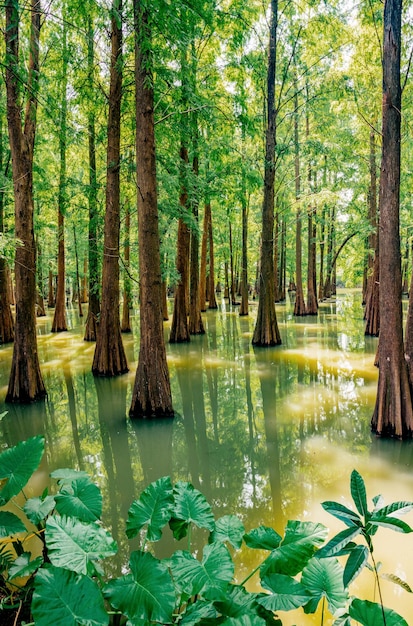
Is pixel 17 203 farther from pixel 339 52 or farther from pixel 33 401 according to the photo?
pixel 339 52

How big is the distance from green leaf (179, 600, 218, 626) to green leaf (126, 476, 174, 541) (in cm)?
31

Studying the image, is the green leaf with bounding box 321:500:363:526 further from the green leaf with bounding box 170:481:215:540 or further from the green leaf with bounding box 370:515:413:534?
the green leaf with bounding box 170:481:215:540

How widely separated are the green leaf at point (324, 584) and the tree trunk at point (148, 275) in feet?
17.3

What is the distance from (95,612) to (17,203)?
7.73 meters

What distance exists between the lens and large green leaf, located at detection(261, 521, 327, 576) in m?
1.31

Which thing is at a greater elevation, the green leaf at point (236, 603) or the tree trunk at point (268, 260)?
the tree trunk at point (268, 260)

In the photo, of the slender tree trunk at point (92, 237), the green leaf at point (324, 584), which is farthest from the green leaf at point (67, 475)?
the slender tree trunk at point (92, 237)

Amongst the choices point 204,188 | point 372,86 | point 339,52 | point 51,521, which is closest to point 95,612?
point 51,521

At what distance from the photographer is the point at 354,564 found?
107 centimetres

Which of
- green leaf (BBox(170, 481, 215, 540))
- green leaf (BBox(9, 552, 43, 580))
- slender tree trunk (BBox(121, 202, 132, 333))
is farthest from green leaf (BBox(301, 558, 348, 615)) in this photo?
slender tree trunk (BBox(121, 202, 132, 333))

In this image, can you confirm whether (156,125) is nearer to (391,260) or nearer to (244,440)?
(391,260)

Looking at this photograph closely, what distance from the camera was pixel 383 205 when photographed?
220 inches

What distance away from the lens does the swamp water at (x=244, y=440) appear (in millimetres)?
3848

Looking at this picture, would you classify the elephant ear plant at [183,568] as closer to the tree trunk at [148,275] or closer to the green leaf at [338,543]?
the green leaf at [338,543]
